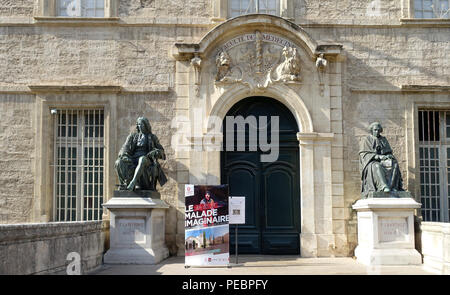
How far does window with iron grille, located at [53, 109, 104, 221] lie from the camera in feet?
39.3

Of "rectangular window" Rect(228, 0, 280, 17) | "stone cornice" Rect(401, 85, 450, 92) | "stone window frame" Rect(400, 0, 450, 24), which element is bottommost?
"stone cornice" Rect(401, 85, 450, 92)

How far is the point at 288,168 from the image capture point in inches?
473

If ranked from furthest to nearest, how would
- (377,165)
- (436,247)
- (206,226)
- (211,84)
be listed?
1. (211,84)
2. (377,165)
3. (206,226)
4. (436,247)

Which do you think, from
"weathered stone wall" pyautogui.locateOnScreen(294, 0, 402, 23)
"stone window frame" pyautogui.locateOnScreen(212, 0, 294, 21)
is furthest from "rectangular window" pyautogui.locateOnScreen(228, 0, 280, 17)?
"weathered stone wall" pyautogui.locateOnScreen(294, 0, 402, 23)

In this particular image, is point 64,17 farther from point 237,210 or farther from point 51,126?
point 237,210

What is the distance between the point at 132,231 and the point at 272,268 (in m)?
2.68

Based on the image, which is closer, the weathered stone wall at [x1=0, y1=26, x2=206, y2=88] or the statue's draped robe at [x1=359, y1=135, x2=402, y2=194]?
the statue's draped robe at [x1=359, y1=135, x2=402, y2=194]

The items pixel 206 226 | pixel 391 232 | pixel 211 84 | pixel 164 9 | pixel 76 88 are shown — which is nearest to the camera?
pixel 206 226

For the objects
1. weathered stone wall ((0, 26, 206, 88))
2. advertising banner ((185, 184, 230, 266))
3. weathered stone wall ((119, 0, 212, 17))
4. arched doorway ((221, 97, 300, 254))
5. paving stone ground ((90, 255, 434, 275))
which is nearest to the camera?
paving stone ground ((90, 255, 434, 275))

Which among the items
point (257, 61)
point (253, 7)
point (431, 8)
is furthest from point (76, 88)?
point (431, 8)

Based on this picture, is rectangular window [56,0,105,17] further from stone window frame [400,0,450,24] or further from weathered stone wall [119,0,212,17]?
stone window frame [400,0,450,24]

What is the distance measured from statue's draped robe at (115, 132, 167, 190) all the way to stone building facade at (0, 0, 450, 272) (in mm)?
975

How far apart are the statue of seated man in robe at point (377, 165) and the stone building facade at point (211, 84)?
867 mm

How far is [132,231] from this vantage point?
33.9ft
